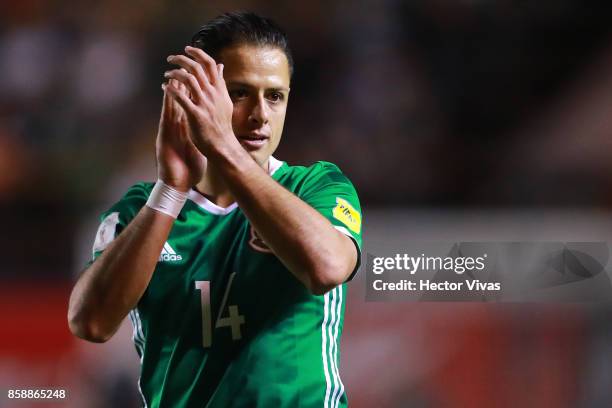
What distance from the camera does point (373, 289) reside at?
3.38m

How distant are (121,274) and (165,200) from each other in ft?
0.51

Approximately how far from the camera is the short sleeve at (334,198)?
5.26ft

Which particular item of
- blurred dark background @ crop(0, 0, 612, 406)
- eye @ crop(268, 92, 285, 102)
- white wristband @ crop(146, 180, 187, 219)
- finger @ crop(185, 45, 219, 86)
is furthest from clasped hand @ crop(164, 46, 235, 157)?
blurred dark background @ crop(0, 0, 612, 406)

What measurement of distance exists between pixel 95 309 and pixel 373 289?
200cm

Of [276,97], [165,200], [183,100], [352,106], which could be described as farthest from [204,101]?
[352,106]

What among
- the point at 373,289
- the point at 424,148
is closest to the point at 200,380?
the point at 373,289

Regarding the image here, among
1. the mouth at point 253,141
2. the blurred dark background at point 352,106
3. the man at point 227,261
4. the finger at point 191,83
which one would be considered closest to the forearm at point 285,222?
the man at point 227,261

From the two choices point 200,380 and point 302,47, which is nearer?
point 200,380

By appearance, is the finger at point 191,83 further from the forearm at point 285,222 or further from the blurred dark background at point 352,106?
the blurred dark background at point 352,106

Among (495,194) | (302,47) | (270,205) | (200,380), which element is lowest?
(200,380)

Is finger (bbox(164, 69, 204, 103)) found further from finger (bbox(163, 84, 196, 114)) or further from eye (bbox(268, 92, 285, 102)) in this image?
eye (bbox(268, 92, 285, 102))

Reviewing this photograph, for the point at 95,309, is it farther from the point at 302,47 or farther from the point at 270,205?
the point at 302,47

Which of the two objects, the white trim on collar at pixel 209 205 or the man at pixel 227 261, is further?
the white trim on collar at pixel 209 205

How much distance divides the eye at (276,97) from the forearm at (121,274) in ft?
1.27
